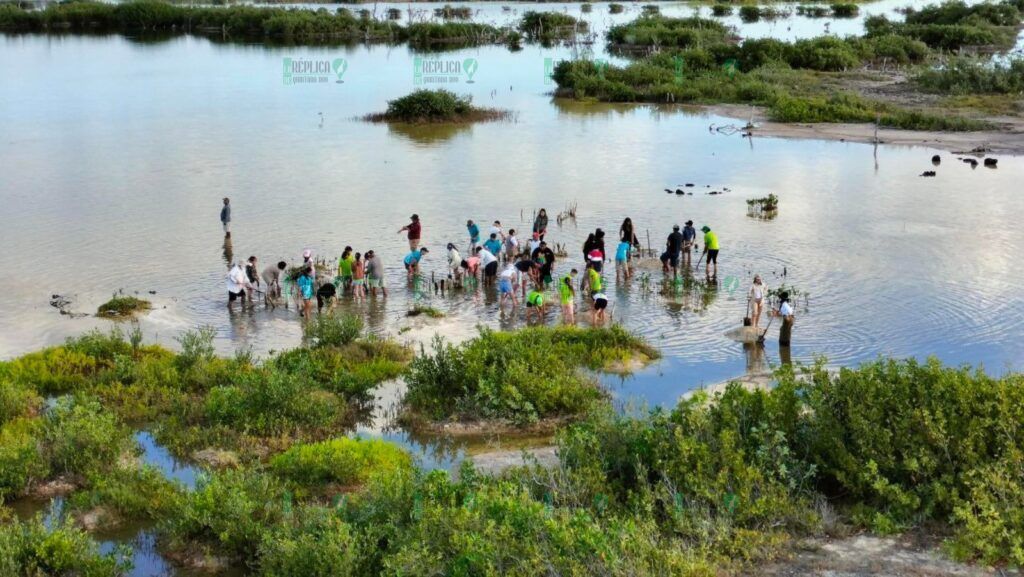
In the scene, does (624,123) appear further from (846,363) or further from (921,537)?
(921,537)

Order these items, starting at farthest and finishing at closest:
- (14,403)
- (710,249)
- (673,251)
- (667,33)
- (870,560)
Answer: (667,33)
(710,249)
(673,251)
(14,403)
(870,560)

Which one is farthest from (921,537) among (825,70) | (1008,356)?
(825,70)

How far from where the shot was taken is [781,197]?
1347 inches

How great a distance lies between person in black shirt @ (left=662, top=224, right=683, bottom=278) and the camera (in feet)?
84.0

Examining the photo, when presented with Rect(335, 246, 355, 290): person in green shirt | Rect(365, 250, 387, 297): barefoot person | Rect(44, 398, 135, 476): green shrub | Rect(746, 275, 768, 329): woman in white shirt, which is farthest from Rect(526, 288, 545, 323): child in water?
Rect(44, 398, 135, 476): green shrub

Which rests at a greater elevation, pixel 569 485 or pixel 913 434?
pixel 913 434

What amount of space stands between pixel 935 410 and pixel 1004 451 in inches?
36.4

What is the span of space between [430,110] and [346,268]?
2346 cm

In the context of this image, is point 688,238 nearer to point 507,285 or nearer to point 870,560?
point 507,285

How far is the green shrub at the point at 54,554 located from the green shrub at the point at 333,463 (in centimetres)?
300

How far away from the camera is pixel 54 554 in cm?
1279

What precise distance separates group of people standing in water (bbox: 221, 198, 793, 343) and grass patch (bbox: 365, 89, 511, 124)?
2055 cm

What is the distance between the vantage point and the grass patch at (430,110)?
47.1 metres

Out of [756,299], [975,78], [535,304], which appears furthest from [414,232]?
[975,78]
